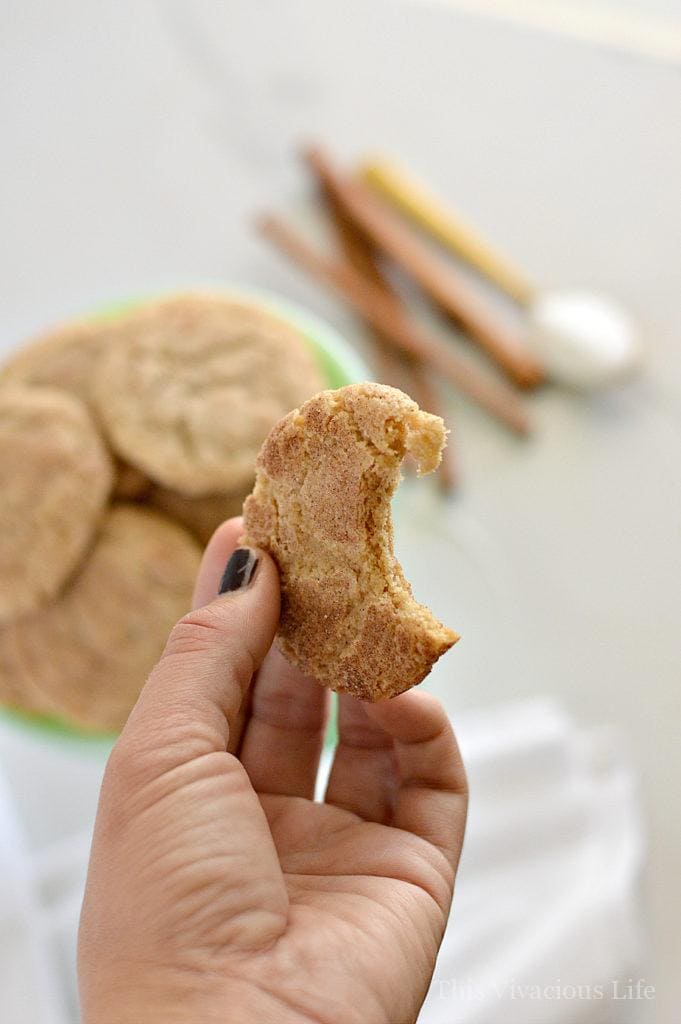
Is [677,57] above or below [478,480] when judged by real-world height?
above

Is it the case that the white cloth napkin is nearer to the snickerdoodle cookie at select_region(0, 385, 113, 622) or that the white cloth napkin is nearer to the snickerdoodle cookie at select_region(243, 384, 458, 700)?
the snickerdoodle cookie at select_region(0, 385, 113, 622)

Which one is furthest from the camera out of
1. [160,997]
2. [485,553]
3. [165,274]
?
[165,274]

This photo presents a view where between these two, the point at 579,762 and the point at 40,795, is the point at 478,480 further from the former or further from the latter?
the point at 40,795

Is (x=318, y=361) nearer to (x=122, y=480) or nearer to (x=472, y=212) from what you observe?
(x=122, y=480)

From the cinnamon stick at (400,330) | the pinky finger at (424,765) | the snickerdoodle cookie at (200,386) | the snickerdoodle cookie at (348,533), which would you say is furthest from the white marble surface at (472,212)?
the snickerdoodle cookie at (348,533)

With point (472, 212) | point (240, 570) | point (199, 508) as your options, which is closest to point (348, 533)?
point (240, 570)

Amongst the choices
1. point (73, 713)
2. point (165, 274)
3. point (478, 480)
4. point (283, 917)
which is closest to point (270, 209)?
point (165, 274)
